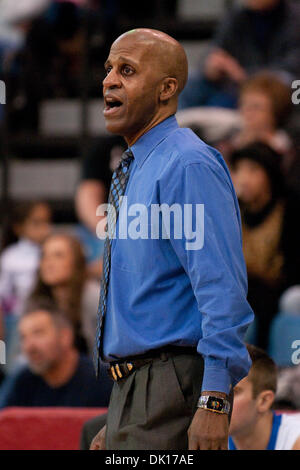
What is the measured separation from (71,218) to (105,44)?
3.91 feet

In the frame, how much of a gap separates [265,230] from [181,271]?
2.23 meters

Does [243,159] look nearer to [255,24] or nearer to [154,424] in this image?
[255,24]

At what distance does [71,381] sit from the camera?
3734mm

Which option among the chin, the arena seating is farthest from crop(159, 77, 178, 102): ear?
the arena seating

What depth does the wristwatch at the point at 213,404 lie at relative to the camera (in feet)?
5.43

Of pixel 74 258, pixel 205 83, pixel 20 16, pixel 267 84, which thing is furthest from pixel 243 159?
pixel 20 16

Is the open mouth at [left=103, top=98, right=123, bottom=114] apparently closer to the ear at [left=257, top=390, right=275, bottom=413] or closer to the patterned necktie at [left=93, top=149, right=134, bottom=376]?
the patterned necktie at [left=93, top=149, right=134, bottom=376]

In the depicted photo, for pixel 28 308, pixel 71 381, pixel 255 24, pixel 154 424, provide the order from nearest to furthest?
pixel 154 424, pixel 71 381, pixel 28 308, pixel 255 24

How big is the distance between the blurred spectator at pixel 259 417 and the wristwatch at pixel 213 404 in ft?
3.40

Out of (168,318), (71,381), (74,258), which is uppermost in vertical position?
(168,318)

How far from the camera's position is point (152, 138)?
1874 mm

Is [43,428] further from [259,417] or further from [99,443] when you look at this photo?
[99,443]

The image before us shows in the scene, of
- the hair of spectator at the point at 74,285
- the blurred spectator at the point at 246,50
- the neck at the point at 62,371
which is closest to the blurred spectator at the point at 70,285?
the hair of spectator at the point at 74,285

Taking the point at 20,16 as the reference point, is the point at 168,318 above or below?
below
